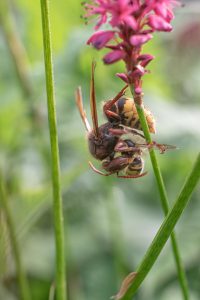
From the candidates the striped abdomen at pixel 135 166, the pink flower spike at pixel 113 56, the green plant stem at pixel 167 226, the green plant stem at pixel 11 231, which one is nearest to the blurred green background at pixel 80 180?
the green plant stem at pixel 11 231

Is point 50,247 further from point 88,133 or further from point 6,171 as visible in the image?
point 88,133

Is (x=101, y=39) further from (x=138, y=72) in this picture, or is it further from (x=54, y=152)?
(x=54, y=152)

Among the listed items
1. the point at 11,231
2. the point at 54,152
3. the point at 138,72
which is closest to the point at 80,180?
the point at 11,231

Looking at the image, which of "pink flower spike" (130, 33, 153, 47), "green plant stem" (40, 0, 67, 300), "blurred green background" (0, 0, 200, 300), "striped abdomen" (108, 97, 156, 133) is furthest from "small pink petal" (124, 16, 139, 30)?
"blurred green background" (0, 0, 200, 300)

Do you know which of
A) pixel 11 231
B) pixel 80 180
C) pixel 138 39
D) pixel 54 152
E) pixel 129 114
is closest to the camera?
pixel 138 39

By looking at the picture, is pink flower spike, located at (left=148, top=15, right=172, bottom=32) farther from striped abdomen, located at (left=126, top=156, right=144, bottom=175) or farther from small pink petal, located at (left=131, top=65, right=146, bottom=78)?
striped abdomen, located at (left=126, top=156, right=144, bottom=175)

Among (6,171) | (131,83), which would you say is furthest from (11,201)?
(131,83)
